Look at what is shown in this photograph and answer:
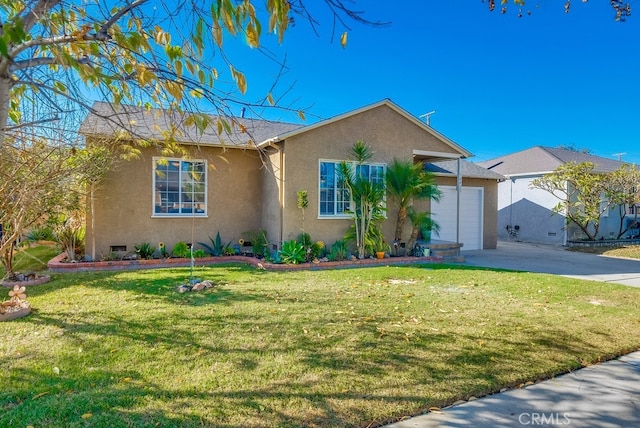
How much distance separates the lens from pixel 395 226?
13.0 m

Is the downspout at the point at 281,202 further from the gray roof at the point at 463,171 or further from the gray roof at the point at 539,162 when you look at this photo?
A: the gray roof at the point at 539,162

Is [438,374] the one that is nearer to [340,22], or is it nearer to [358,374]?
[358,374]

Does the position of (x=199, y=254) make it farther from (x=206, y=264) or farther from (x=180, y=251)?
(x=206, y=264)

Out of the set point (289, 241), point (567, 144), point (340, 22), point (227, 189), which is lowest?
point (289, 241)

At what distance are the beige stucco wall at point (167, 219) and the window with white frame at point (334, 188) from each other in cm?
237

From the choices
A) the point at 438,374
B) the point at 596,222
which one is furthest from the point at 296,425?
the point at 596,222

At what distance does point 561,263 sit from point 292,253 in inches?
370

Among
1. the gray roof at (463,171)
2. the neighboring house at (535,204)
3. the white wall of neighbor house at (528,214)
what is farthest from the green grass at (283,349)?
the neighboring house at (535,204)

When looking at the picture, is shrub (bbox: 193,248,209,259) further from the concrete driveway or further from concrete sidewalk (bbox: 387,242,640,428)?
concrete sidewalk (bbox: 387,242,640,428)

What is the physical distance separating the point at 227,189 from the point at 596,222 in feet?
56.5

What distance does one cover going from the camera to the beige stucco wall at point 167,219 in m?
11.1

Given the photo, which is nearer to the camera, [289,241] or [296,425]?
[296,425]

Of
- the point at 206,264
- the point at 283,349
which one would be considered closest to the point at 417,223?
the point at 206,264

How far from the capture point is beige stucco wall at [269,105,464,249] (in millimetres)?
11477
